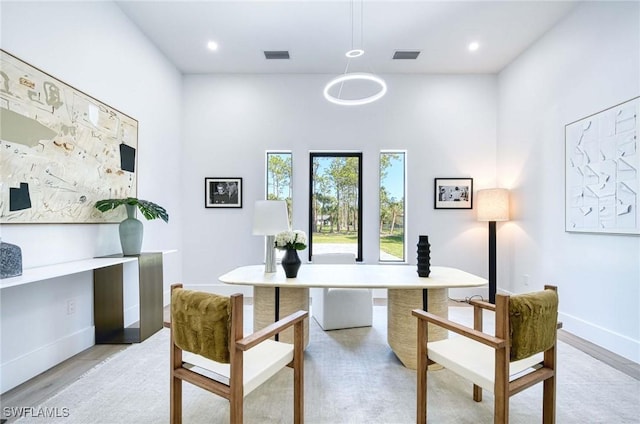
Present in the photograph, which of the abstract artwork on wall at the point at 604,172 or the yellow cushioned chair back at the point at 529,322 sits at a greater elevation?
the abstract artwork on wall at the point at 604,172

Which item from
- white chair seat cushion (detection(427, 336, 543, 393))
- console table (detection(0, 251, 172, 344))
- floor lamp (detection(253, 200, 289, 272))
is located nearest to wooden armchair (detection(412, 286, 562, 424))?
white chair seat cushion (detection(427, 336, 543, 393))

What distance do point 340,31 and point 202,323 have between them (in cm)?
333

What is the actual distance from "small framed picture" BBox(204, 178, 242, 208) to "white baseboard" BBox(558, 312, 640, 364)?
4.10 metres

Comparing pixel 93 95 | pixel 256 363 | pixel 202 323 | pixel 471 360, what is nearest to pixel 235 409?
pixel 256 363

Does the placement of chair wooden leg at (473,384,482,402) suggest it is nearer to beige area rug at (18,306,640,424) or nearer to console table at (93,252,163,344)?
beige area rug at (18,306,640,424)

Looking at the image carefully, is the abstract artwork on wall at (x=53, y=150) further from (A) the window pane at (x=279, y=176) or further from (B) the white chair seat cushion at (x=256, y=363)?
(A) the window pane at (x=279, y=176)

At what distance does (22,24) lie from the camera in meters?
2.07

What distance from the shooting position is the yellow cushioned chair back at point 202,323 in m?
1.32

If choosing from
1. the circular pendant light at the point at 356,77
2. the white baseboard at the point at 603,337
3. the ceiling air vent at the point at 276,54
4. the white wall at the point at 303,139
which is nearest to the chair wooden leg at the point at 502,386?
the white baseboard at the point at 603,337

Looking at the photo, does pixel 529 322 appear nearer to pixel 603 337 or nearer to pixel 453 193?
pixel 603 337

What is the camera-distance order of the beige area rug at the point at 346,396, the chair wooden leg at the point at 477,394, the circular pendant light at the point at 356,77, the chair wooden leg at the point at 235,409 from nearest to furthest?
the chair wooden leg at the point at 235,409
the beige area rug at the point at 346,396
the chair wooden leg at the point at 477,394
the circular pendant light at the point at 356,77

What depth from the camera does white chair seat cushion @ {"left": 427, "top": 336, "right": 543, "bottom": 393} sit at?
142cm

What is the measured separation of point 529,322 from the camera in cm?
137

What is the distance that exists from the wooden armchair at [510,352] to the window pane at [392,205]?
2.85 metres
